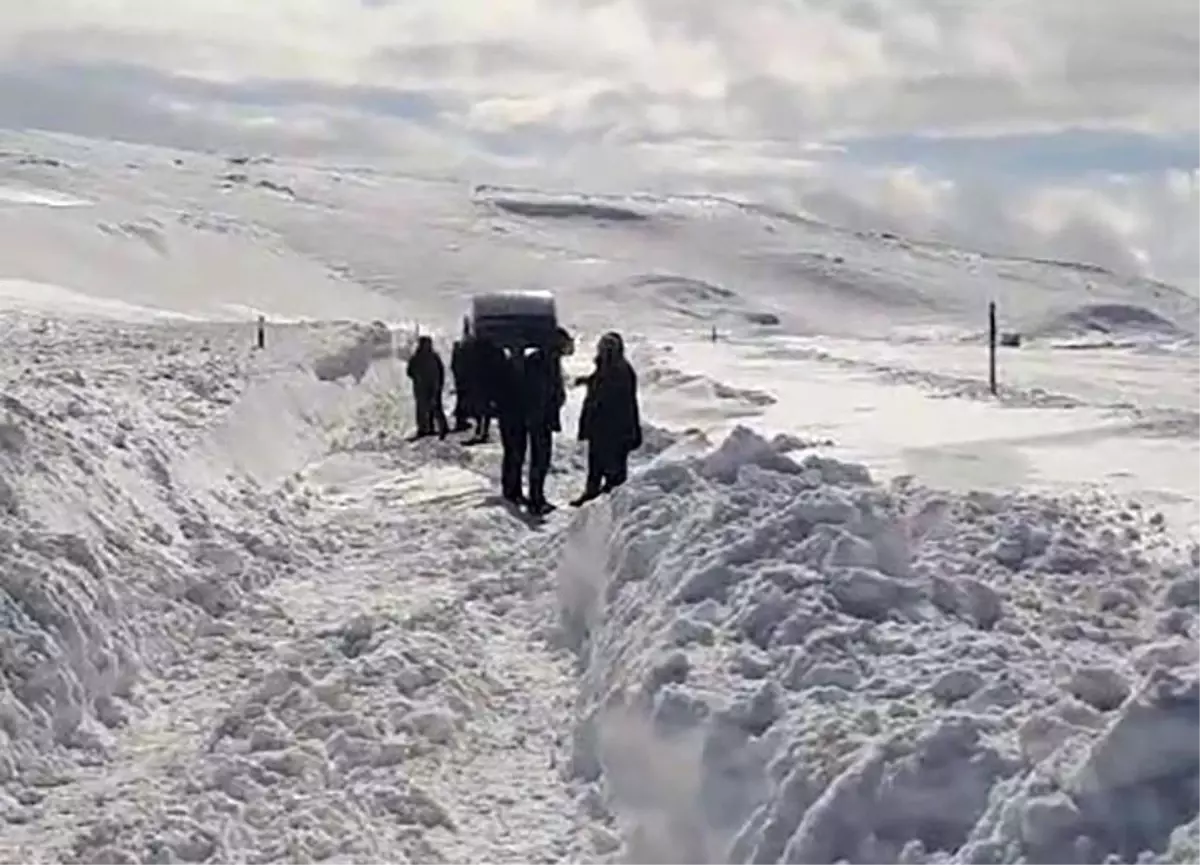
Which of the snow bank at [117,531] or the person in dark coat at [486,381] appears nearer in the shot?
the snow bank at [117,531]

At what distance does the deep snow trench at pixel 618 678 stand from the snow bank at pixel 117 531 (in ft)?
0.10

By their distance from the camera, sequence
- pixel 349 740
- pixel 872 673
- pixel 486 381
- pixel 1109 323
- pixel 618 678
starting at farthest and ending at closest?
pixel 1109 323, pixel 486 381, pixel 618 678, pixel 349 740, pixel 872 673

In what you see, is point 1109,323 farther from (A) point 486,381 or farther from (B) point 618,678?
(B) point 618,678

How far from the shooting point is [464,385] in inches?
771

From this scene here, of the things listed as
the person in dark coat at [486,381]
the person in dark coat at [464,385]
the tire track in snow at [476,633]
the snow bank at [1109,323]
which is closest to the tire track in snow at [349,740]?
the tire track in snow at [476,633]

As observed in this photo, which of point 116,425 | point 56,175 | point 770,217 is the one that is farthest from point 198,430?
point 770,217

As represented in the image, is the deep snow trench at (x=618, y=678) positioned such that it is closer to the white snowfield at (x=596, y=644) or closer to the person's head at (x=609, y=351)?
the white snowfield at (x=596, y=644)

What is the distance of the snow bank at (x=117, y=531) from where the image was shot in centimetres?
822

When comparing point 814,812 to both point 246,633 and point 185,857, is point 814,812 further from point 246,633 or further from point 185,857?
point 246,633

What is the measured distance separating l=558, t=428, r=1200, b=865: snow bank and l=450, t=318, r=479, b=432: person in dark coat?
335 inches

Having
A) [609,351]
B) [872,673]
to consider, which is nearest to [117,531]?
[609,351]

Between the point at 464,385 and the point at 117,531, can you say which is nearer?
the point at 117,531

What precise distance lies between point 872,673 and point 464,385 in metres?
13.3

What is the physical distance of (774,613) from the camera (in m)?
7.32
